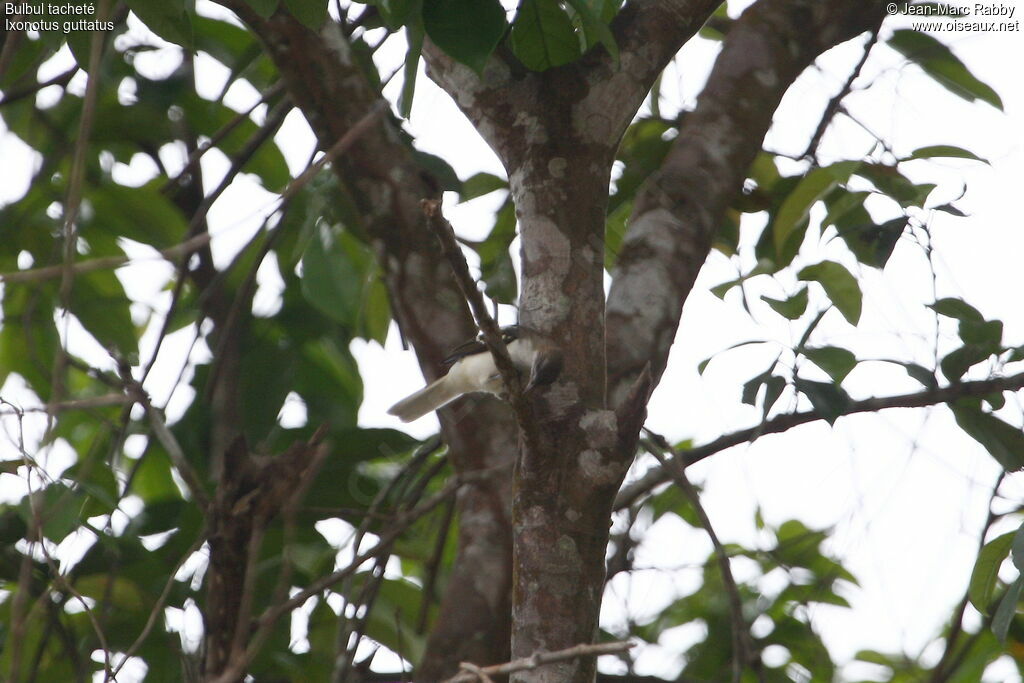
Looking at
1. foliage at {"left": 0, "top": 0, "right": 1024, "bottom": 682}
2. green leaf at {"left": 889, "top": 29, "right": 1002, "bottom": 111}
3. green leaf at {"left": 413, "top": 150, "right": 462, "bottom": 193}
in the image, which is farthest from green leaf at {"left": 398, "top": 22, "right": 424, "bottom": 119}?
green leaf at {"left": 889, "top": 29, "right": 1002, "bottom": 111}

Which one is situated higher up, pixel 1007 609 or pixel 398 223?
pixel 398 223

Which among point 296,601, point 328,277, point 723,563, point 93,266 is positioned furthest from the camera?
point 328,277

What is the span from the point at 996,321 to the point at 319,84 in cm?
162

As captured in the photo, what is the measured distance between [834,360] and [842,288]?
190 mm

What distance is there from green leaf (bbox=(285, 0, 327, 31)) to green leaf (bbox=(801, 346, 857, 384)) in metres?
1.23

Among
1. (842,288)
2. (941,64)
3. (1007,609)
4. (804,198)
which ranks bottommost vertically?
(1007,609)

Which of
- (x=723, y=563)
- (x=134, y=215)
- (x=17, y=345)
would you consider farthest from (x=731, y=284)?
(x=17, y=345)

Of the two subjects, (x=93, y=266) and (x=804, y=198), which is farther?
(x=804, y=198)

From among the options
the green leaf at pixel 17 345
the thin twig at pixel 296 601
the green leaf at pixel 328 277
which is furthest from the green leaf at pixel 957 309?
the green leaf at pixel 17 345

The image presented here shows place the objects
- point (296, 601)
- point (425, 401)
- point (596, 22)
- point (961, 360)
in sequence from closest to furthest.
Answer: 1. point (296, 601)
2. point (596, 22)
3. point (961, 360)
4. point (425, 401)

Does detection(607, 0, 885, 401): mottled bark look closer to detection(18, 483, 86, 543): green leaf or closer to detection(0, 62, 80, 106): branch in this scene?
detection(18, 483, 86, 543): green leaf

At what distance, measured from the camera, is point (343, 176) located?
2334 millimetres

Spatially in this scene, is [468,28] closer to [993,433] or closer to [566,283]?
[566,283]

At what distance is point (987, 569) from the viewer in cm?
191
